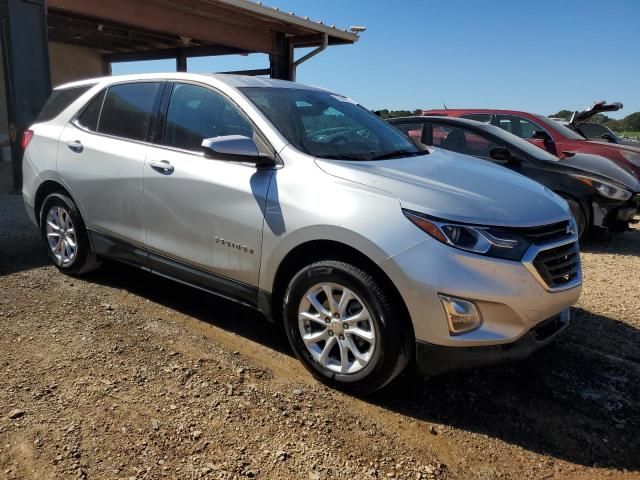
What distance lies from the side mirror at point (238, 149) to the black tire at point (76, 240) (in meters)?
1.77

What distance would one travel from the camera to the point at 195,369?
10.1 feet

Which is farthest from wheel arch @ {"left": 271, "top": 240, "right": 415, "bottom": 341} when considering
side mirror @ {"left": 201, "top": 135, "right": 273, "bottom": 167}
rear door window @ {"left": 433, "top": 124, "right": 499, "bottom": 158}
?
rear door window @ {"left": 433, "top": 124, "right": 499, "bottom": 158}

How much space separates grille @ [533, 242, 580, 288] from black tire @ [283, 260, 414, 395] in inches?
29.5

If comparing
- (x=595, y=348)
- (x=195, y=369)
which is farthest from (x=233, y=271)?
(x=595, y=348)

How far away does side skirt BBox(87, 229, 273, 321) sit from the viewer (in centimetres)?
322

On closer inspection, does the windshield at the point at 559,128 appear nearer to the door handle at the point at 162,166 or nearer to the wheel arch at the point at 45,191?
the door handle at the point at 162,166

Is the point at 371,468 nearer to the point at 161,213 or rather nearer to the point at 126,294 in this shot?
the point at 161,213

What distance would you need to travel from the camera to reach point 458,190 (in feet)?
9.30

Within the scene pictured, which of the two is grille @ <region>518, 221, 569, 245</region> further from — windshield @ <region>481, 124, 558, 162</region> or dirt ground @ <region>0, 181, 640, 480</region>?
windshield @ <region>481, 124, 558, 162</region>

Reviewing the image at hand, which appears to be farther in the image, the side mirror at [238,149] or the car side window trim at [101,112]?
the car side window trim at [101,112]

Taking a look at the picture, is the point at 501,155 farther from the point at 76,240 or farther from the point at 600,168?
the point at 76,240

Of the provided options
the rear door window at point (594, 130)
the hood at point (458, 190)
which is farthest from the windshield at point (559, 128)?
the hood at point (458, 190)

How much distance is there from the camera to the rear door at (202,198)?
3148mm

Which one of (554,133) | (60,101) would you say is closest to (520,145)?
(554,133)
